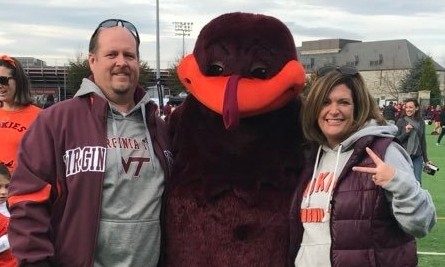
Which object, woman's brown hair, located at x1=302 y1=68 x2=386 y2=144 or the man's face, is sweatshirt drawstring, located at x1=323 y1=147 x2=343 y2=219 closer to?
woman's brown hair, located at x1=302 y1=68 x2=386 y2=144

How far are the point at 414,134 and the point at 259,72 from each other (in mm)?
7052

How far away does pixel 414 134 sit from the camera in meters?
9.41

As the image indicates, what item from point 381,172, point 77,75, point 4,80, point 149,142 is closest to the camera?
point 381,172

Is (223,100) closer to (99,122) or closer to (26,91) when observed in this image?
(99,122)

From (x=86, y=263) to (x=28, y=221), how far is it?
30 cm

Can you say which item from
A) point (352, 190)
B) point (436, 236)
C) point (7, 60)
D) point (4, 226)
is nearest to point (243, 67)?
point (352, 190)

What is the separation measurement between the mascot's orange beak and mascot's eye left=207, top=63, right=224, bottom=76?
4 centimetres

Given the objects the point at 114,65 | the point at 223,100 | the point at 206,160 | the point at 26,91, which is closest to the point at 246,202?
the point at 206,160

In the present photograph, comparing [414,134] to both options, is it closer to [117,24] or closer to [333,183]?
[333,183]

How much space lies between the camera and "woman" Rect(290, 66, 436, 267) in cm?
245

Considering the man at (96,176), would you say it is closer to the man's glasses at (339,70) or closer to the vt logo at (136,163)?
the vt logo at (136,163)

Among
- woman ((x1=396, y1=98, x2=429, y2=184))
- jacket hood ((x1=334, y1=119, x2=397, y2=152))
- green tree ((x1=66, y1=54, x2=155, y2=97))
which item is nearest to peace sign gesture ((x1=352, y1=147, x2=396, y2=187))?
jacket hood ((x1=334, y1=119, x2=397, y2=152))

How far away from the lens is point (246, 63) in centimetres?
294

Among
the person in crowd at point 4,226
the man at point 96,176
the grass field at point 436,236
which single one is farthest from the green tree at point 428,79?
the man at point 96,176
